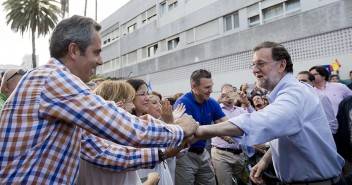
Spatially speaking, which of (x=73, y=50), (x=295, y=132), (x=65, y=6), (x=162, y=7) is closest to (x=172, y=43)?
(x=162, y=7)

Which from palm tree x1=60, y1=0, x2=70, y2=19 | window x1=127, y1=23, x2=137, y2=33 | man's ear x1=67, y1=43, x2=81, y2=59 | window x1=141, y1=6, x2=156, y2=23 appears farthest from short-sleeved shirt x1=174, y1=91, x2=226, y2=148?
palm tree x1=60, y1=0, x2=70, y2=19

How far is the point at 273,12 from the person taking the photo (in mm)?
13758

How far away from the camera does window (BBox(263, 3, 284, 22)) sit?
13398mm

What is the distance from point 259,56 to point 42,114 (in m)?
A: 1.72

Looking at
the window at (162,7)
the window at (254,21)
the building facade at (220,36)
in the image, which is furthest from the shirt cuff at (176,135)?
the window at (162,7)

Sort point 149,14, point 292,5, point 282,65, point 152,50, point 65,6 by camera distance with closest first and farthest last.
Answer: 1. point 282,65
2. point 292,5
3. point 152,50
4. point 149,14
5. point 65,6

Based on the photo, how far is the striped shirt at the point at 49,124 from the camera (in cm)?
147

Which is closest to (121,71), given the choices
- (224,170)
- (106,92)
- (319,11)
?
(319,11)

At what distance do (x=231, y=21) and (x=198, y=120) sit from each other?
497 inches

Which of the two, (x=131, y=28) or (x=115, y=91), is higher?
(x=131, y=28)

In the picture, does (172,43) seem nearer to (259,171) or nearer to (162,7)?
(162,7)

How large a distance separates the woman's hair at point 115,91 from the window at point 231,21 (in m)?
13.8

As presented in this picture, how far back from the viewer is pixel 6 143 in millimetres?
1482

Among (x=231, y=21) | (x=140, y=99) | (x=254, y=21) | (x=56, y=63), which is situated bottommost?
(x=140, y=99)
